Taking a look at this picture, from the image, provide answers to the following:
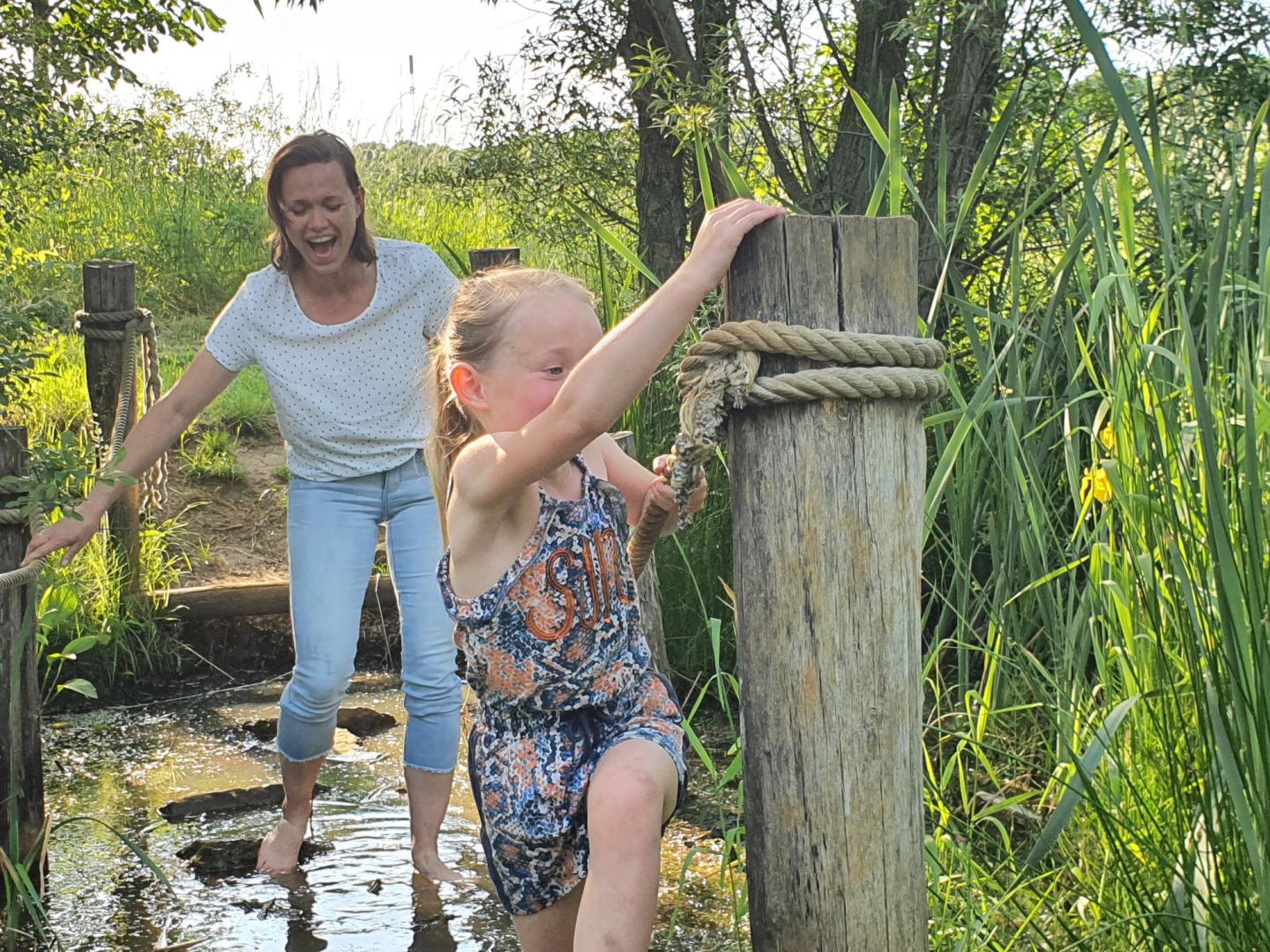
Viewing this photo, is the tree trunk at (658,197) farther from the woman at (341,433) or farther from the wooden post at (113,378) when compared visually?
the woman at (341,433)

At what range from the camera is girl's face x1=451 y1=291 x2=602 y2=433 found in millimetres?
2439

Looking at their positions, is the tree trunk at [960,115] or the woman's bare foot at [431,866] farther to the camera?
the tree trunk at [960,115]

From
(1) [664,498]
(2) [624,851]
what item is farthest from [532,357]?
(2) [624,851]

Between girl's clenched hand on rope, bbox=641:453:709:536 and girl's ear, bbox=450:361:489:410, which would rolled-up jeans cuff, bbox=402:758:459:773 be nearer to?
girl's clenched hand on rope, bbox=641:453:709:536

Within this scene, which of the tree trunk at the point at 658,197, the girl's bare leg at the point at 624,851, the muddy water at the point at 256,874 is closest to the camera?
the girl's bare leg at the point at 624,851

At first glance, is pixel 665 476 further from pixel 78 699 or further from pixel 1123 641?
pixel 78 699

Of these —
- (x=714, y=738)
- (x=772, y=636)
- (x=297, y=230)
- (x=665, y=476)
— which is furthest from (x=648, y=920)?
(x=714, y=738)

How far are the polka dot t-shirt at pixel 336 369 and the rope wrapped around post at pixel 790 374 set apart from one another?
1861mm

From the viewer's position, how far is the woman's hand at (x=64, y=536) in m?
3.34

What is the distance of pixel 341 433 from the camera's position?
3.89 m

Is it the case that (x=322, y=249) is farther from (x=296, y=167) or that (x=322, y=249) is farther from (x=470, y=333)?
(x=470, y=333)

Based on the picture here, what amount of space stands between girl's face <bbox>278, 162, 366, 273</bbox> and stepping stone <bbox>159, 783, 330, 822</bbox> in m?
1.74

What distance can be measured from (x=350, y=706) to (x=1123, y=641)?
3.97m

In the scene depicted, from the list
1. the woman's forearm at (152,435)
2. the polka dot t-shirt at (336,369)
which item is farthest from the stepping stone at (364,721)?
the woman's forearm at (152,435)
